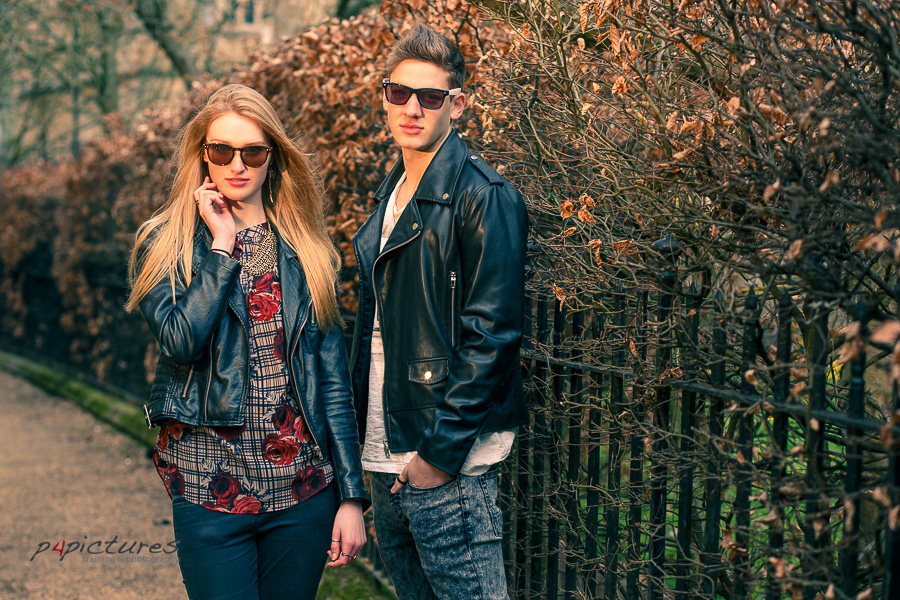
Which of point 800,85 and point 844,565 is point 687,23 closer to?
point 800,85

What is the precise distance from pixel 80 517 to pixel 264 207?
4363 millimetres

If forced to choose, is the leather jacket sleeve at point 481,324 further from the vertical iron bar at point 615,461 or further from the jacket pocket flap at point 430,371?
the vertical iron bar at point 615,461

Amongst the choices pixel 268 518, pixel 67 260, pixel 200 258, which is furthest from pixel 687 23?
pixel 67 260

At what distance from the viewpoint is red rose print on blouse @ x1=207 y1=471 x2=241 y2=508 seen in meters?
2.48

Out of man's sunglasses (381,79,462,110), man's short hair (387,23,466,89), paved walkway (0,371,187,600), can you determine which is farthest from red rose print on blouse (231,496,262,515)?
paved walkway (0,371,187,600)

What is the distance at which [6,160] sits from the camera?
18.6 metres

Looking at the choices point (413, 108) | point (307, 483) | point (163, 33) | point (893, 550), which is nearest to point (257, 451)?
point (307, 483)

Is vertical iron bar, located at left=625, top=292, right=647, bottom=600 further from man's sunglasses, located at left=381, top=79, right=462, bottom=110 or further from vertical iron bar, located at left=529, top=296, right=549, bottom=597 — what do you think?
man's sunglasses, located at left=381, top=79, right=462, bottom=110

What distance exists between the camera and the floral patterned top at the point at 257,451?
98.1 inches

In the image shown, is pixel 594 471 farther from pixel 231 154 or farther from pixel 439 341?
pixel 231 154

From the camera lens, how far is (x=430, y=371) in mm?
2377

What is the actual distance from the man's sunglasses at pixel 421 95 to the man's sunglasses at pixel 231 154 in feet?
1.65

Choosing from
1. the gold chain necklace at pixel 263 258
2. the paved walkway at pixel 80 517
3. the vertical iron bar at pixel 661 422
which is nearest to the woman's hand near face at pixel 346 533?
the gold chain necklace at pixel 263 258

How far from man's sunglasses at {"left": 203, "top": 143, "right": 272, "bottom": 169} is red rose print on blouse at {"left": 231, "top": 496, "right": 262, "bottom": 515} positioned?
107 cm
